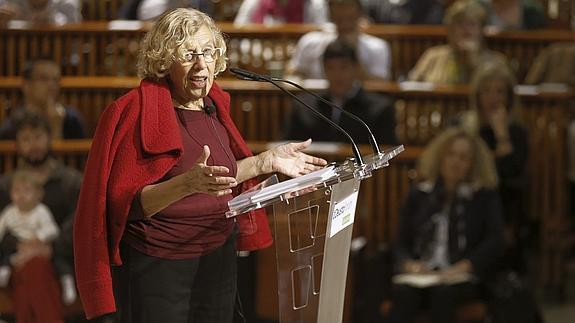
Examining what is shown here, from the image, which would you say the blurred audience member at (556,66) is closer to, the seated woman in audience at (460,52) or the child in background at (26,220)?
the seated woman in audience at (460,52)

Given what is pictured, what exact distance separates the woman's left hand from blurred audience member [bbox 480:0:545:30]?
4.02 metres

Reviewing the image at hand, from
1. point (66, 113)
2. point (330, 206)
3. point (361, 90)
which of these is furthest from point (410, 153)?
point (330, 206)

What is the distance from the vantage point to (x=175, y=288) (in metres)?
2.71

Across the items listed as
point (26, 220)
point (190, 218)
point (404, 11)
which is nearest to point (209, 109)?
point (190, 218)

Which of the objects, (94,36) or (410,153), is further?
(94,36)

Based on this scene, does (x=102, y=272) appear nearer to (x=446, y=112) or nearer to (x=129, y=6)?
(x=446, y=112)

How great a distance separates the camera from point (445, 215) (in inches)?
199

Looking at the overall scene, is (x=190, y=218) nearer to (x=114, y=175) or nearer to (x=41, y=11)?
(x=114, y=175)

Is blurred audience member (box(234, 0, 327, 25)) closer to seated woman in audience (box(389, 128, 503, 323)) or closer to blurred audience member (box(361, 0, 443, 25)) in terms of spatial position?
blurred audience member (box(361, 0, 443, 25))

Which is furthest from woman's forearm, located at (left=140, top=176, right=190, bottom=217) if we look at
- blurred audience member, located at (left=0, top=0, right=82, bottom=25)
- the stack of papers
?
blurred audience member, located at (left=0, top=0, right=82, bottom=25)

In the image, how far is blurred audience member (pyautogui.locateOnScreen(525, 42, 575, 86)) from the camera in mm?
6137

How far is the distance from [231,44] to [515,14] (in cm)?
154

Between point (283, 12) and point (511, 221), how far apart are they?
188 centimetres

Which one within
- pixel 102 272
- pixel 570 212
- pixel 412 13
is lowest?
pixel 570 212
